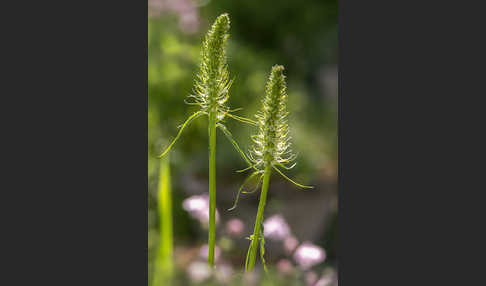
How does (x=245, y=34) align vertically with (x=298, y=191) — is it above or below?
above

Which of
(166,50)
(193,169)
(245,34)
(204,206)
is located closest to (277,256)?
(193,169)

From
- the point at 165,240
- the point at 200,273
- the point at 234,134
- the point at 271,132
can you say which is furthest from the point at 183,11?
the point at 200,273

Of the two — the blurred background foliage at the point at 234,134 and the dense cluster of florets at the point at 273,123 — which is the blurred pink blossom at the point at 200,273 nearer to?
the dense cluster of florets at the point at 273,123

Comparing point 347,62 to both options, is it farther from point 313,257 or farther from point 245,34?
point 245,34

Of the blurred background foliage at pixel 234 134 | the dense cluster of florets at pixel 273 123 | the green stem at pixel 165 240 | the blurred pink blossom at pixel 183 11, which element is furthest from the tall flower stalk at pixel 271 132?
the blurred pink blossom at pixel 183 11

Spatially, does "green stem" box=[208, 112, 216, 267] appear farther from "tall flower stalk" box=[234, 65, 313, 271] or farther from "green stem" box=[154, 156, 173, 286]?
"green stem" box=[154, 156, 173, 286]
